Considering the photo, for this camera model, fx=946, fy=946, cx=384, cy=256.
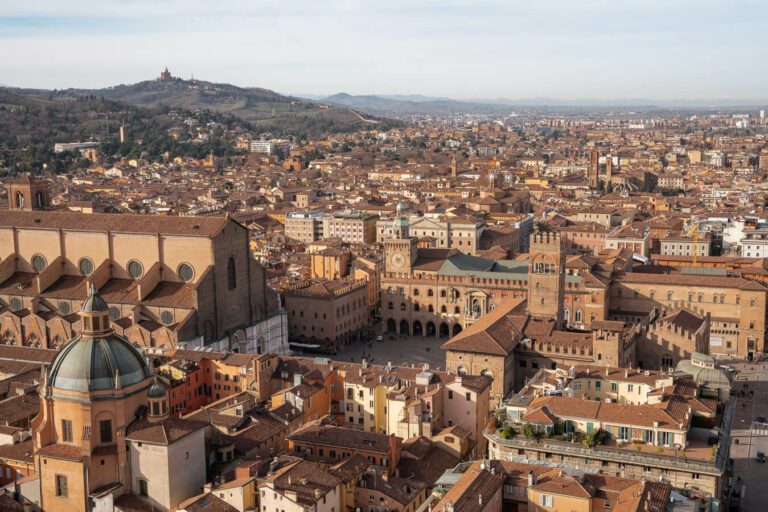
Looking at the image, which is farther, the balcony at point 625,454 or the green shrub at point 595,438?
the green shrub at point 595,438

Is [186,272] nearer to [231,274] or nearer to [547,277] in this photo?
[231,274]

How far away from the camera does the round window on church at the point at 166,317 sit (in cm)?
5453

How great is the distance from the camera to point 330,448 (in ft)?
120

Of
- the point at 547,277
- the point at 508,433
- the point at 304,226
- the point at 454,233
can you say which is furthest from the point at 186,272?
the point at 304,226

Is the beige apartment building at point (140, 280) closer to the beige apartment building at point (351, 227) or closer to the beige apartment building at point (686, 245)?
the beige apartment building at point (351, 227)

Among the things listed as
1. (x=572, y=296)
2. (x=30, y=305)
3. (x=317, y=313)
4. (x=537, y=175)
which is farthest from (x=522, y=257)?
(x=537, y=175)

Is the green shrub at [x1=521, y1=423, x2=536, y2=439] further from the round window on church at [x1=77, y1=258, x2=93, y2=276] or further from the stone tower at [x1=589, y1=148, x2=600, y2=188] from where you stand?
the stone tower at [x1=589, y1=148, x2=600, y2=188]

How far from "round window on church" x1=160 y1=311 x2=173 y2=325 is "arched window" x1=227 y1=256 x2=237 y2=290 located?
4.21m

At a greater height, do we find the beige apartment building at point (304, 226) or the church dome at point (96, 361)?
the church dome at point (96, 361)

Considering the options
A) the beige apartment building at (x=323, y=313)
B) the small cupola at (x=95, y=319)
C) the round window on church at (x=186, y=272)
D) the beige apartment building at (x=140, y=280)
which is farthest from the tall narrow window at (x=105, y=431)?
the beige apartment building at (x=323, y=313)

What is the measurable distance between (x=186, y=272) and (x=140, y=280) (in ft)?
8.83

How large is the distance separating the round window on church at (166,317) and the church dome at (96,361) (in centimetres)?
1935

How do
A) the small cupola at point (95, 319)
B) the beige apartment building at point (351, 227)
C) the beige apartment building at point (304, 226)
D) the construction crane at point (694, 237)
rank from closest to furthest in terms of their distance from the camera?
the small cupola at point (95, 319), the construction crane at point (694, 237), the beige apartment building at point (351, 227), the beige apartment building at point (304, 226)

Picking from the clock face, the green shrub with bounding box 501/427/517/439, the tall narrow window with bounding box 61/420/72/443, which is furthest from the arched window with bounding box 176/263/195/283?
the green shrub with bounding box 501/427/517/439
